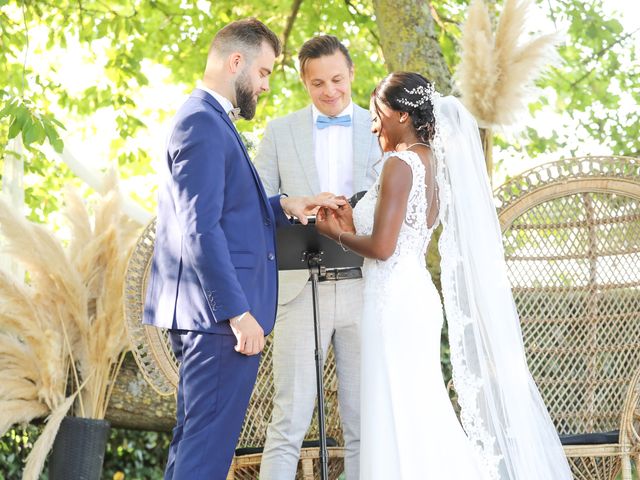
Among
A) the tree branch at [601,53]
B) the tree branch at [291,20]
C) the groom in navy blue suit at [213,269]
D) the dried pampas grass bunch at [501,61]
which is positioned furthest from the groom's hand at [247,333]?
the tree branch at [601,53]

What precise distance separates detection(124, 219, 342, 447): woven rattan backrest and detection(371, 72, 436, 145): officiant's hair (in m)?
1.47

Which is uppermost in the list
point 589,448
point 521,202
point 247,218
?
point 521,202

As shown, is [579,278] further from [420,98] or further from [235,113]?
[235,113]

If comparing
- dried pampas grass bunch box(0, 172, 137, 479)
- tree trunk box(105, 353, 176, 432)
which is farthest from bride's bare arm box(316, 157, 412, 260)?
tree trunk box(105, 353, 176, 432)

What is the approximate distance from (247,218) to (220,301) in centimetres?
35

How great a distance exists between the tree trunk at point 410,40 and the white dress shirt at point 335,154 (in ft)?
5.22

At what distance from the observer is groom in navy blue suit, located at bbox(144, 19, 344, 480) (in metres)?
3.07

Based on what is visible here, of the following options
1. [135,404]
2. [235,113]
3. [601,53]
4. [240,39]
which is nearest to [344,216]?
[235,113]

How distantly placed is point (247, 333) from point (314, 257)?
0.60m

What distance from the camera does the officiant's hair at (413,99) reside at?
379cm

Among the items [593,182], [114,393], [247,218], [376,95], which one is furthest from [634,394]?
[114,393]

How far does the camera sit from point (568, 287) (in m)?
4.89

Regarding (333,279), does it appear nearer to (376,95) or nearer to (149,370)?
(376,95)

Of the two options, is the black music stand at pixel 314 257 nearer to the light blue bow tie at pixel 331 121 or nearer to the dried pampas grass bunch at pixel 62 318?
the light blue bow tie at pixel 331 121
